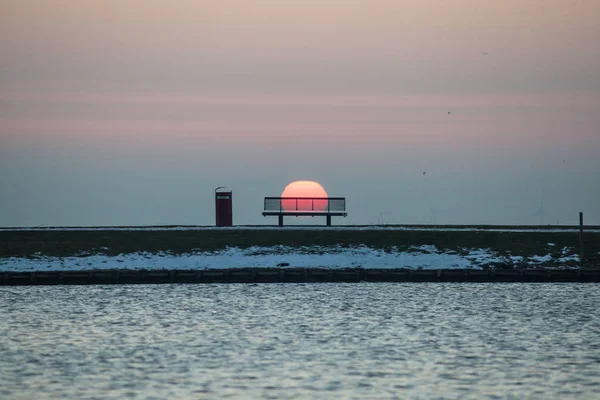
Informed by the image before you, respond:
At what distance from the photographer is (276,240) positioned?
48.1 metres

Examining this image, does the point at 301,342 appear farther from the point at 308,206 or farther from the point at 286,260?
the point at 308,206

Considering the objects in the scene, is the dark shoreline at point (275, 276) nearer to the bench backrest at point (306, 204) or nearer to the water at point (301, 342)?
the water at point (301, 342)

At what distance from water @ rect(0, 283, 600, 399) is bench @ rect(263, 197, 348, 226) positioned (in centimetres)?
1259

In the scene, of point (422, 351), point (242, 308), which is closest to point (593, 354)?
point (422, 351)

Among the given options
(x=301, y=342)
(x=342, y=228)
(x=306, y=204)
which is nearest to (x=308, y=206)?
(x=306, y=204)

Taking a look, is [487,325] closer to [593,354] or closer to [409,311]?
[409,311]

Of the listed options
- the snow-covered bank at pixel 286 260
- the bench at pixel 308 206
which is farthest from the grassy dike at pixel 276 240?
the bench at pixel 308 206

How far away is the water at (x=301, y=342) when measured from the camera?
20828mm

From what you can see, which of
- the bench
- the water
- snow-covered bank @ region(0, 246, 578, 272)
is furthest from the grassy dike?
the bench

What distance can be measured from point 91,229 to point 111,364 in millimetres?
29591

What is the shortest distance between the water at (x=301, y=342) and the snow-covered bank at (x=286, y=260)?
161 centimetres

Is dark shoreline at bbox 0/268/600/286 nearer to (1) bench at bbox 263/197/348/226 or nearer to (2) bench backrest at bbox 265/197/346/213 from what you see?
(1) bench at bbox 263/197/348/226

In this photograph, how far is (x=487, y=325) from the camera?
104ft

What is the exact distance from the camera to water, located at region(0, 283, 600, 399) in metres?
20.8
